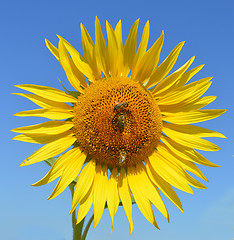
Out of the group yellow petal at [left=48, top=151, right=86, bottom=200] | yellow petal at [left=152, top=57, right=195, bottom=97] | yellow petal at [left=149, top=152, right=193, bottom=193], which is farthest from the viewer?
yellow petal at [left=152, top=57, right=195, bottom=97]

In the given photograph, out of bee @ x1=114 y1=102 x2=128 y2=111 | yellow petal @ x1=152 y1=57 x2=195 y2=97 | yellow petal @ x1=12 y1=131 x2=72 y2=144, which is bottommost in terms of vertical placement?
yellow petal @ x1=12 y1=131 x2=72 y2=144

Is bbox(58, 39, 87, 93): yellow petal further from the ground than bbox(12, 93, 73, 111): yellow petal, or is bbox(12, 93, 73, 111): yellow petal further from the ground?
bbox(58, 39, 87, 93): yellow petal

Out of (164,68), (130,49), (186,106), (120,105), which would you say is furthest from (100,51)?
(186,106)

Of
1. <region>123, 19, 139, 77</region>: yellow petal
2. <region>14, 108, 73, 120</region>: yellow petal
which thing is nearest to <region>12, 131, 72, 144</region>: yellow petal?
<region>14, 108, 73, 120</region>: yellow petal

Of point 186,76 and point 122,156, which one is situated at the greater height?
point 186,76

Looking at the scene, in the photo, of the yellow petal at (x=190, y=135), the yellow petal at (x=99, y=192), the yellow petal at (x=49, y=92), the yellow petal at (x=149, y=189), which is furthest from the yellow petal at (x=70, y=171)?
the yellow petal at (x=190, y=135)

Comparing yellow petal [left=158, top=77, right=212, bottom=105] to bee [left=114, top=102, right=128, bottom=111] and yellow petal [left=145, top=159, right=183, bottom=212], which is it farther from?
yellow petal [left=145, top=159, right=183, bottom=212]

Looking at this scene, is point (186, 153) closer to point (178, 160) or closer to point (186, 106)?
point (178, 160)
